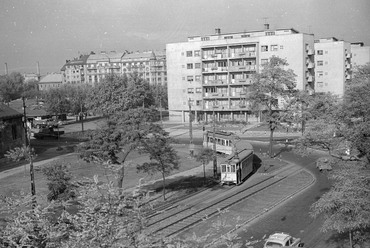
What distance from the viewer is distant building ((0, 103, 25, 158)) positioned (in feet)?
149

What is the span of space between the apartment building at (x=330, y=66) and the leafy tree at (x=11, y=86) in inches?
2902

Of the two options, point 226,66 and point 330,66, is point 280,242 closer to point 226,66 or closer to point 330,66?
point 226,66

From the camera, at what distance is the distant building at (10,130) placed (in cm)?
4547

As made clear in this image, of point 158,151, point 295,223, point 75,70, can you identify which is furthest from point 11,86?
point 295,223

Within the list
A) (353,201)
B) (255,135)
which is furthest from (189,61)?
(353,201)

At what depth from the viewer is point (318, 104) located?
30.7m

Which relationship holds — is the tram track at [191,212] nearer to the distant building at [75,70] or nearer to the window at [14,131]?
the window at [14,131]

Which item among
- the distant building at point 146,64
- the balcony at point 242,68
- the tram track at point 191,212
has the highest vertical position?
the distant building at point 146,64

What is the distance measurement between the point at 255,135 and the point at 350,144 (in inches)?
1646

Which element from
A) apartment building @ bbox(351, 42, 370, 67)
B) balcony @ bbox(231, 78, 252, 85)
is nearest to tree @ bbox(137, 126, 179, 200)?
balcony @ bbox(231, 78, 252, 85)

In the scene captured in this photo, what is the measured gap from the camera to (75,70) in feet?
494

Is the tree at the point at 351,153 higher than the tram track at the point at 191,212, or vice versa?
the tree at the point at 351,153

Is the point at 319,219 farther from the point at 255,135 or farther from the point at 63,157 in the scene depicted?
the point at 255,135

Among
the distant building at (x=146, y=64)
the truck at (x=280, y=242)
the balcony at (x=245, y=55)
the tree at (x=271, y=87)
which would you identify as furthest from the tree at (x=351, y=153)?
the distant building at (x=146, y=64)
